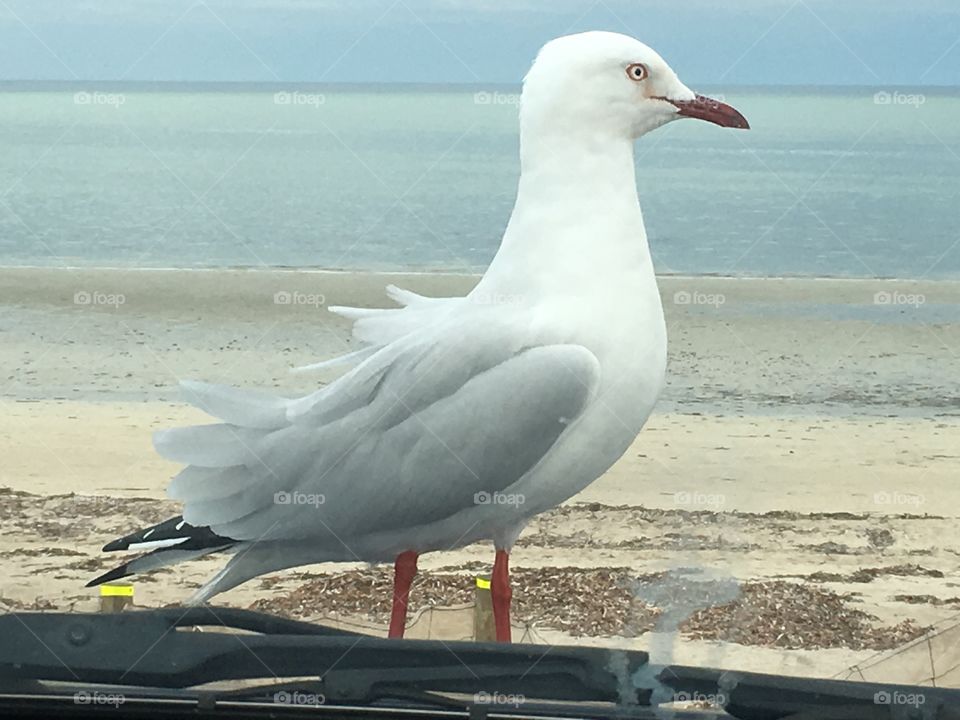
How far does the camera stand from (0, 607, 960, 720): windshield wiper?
1570 millimetres

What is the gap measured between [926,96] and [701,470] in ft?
3.22

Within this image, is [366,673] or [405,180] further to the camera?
[405,180]

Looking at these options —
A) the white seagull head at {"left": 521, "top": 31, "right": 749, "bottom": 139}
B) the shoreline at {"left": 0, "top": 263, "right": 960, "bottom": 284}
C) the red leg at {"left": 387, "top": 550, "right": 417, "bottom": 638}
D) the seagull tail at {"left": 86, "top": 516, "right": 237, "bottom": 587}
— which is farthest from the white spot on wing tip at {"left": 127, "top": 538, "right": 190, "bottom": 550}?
the white seagull head at {"left": 521, "top": 31, "right": 749, "bottom": 139}

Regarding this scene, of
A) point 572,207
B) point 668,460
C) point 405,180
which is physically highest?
point 405,180

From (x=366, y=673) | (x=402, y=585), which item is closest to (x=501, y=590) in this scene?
→ (x=402, y=585)

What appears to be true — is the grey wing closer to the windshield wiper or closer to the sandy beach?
the sandy beach

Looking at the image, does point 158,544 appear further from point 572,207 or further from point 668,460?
point 668,460

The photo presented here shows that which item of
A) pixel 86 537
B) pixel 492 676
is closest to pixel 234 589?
pixel 86 537

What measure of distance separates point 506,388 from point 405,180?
67 cm

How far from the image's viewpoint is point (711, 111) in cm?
180

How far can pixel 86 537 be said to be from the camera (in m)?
2.52

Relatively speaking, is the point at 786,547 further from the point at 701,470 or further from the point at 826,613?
the point at 826,613

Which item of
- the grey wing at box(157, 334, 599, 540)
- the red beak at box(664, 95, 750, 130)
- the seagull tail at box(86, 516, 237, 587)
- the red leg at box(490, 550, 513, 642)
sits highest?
the red beak at box(664, 95, 750, 130)

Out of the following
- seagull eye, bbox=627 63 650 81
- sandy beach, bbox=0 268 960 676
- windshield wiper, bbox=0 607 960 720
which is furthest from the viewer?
Answer: sandy beach, bbox=0 268 960 676
